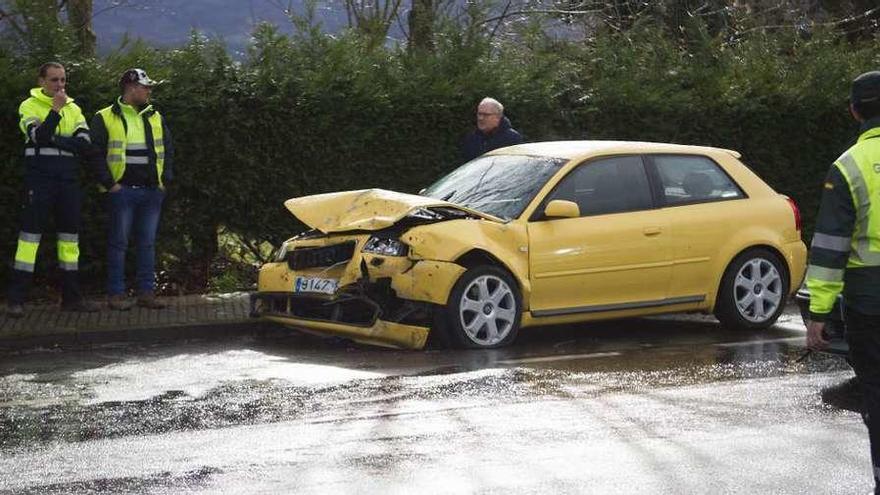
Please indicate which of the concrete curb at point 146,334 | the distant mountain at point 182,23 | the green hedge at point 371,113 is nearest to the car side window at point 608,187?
the concrete curb at point 146,334

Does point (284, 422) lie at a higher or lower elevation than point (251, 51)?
lower

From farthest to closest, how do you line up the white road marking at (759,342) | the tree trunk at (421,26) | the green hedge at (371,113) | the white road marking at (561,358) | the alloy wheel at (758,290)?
the tree trunk at (421,26) < the green hedge at (371,113) < the alloy wheel at (758,290) < the white road marking at (759,342) < the white road marking at (561,358)

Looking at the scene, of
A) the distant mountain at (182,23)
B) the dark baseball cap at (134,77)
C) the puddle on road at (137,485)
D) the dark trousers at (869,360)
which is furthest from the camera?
the distant mountain at (182,23)

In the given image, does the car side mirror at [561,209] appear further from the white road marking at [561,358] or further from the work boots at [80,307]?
the work boots at [80,307]

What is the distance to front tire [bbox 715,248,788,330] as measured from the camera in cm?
1173

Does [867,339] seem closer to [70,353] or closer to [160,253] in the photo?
[70,353]

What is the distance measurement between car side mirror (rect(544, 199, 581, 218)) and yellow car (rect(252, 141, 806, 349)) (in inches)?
0.4

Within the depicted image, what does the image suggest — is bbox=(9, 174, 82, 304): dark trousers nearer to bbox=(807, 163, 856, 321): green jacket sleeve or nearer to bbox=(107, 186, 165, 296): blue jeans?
bbox=(107, 186, 165, 296): blue jeans

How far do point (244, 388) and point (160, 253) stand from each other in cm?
503

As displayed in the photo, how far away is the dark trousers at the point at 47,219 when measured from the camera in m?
12.1

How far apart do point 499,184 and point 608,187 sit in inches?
34.1

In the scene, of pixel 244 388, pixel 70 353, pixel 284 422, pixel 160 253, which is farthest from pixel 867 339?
pixel 160 253

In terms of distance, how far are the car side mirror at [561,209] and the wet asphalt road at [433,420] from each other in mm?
1007

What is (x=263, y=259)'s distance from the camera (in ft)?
47.5
